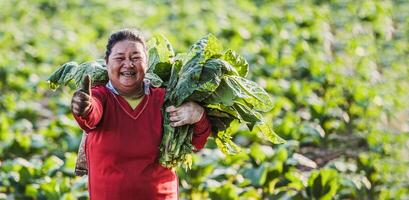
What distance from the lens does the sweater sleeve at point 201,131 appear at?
4270 millimetres

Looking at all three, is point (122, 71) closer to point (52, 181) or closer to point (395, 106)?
point (52, 181)

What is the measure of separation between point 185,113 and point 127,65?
34cm

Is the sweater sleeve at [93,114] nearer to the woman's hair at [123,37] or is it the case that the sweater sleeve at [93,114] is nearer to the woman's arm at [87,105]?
the woman's arm at [87,105]

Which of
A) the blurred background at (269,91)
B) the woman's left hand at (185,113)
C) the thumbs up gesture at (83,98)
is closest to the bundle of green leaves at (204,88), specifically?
the woman's left hand at (185,113)

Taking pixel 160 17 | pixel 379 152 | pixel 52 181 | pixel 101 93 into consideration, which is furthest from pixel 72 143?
pixel 160 17

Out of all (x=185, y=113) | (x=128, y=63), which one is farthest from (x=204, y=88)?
(x=128, y=63)

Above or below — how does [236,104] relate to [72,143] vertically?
above

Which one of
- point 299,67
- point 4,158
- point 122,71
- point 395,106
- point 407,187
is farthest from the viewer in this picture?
point 299,67

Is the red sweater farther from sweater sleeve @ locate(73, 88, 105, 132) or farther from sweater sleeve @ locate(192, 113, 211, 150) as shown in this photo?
sweater sleeve @ locate(192, 113, 211, 150)

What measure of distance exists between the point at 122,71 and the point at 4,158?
15.1ft

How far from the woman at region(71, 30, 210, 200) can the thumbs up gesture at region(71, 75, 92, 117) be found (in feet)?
0.50

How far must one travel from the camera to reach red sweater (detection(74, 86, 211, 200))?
162 inches

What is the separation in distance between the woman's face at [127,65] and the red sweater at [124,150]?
83 mm

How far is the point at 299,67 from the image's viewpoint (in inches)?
472
